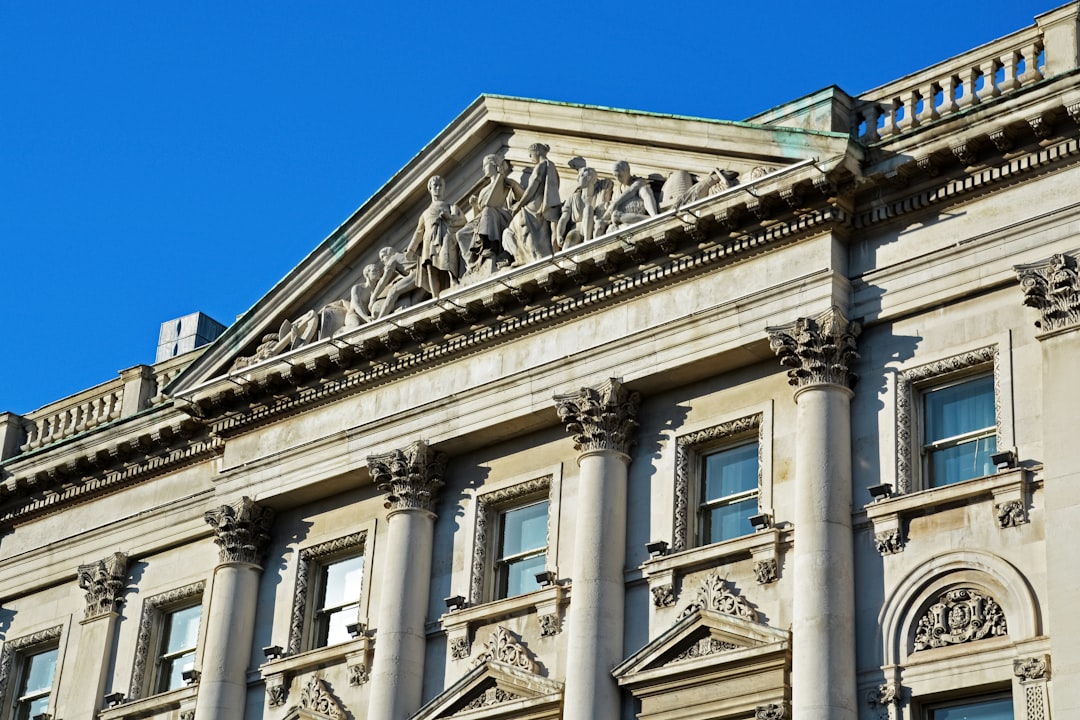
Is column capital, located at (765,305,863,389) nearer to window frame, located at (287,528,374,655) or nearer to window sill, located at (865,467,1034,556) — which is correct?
window sill, located at (865,467,1034,556)

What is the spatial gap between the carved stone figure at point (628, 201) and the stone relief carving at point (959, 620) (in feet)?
25.9

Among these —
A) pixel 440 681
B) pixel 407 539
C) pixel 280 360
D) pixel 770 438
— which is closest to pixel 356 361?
pixel 280 360

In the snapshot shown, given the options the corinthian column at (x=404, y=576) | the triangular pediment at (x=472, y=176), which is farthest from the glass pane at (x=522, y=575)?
the triangular pediment at (x=472, y=176)

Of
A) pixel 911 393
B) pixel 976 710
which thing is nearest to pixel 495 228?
pixel 911 393

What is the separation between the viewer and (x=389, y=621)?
3212cm

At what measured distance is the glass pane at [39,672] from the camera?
3881cm

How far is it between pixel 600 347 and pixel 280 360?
6.32 metres

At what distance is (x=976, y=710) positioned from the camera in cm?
2611

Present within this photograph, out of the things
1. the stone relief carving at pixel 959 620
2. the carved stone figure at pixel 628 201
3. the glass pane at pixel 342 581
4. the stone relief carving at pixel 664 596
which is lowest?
the stone relief carving at pixel 959 620

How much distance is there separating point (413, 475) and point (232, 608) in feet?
13.7

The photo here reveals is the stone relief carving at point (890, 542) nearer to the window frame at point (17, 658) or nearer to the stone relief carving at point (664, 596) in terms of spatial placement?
the stone relief carving at point (664, 596)

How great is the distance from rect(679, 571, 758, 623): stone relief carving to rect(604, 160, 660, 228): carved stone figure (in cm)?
577

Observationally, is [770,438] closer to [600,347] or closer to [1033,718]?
[600,347]

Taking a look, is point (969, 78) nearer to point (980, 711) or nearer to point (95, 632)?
point (980, 711)
